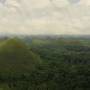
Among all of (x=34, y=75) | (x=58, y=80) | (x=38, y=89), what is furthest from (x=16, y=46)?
(x=38, y=89)

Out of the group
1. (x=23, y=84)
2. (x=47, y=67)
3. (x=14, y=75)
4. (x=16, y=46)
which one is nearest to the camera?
(x=23, y=84)

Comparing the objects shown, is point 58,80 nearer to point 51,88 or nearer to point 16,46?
point 51,88

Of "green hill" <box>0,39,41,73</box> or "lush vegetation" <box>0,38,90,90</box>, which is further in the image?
"green hill" <box>0,39,41,73</box>

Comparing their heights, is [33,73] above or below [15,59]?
below

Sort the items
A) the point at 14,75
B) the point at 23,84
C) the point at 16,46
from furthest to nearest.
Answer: the point at 16,46, the point at 14,75, the point at 23,84

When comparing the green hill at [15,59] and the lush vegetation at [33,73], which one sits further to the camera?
the green hill at [15,59]

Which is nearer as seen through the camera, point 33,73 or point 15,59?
point 33,73

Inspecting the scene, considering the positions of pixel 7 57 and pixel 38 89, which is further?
pixel 7 57

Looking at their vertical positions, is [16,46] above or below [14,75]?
above
